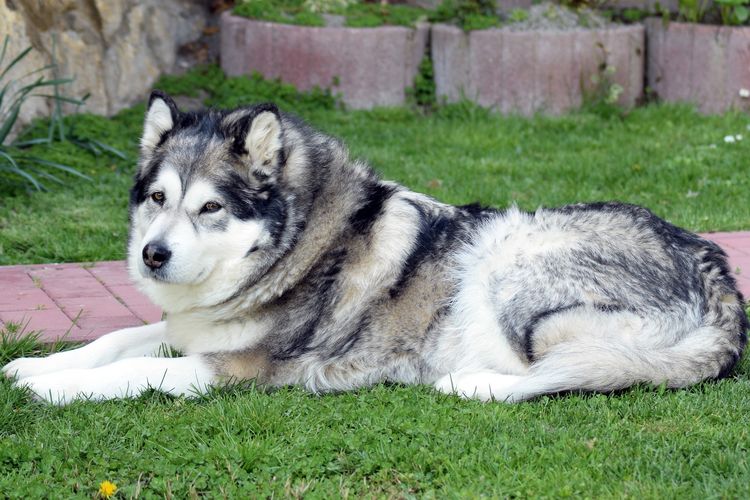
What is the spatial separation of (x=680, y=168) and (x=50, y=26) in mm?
5253

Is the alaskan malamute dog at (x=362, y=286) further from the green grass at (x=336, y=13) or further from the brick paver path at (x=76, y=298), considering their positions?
the green grass at (x=336, y=13)

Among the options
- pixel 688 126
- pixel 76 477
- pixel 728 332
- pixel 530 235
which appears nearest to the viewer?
pixel 76 477

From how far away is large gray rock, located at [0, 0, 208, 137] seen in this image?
325 inches

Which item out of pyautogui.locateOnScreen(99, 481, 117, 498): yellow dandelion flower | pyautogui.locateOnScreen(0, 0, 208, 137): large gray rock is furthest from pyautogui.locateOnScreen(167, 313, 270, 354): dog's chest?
pyautogui.locateOnScreen(0, 0, 208, 137): large gray rock

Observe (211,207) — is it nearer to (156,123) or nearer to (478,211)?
(156,123)

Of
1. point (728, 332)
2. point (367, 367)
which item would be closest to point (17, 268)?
point (367, 367)

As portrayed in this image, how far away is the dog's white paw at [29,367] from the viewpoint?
424 centimetres

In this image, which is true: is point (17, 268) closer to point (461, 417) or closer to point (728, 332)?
point (461, 417)

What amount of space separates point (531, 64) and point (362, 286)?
549cm

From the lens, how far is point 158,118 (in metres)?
4.34

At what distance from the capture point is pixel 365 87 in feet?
31.2

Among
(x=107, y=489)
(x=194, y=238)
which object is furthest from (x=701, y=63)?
(x=107, y=489)

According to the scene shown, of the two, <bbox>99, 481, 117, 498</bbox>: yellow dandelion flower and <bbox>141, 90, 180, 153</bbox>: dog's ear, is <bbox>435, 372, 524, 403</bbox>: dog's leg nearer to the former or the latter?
<bbox>99, 481, 117, 498</bbox>: yellow dandelion flower

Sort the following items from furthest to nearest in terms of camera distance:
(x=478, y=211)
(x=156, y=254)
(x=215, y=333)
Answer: (x=478, y=211)
(x=215, y=333)
(x=156, y=254)
